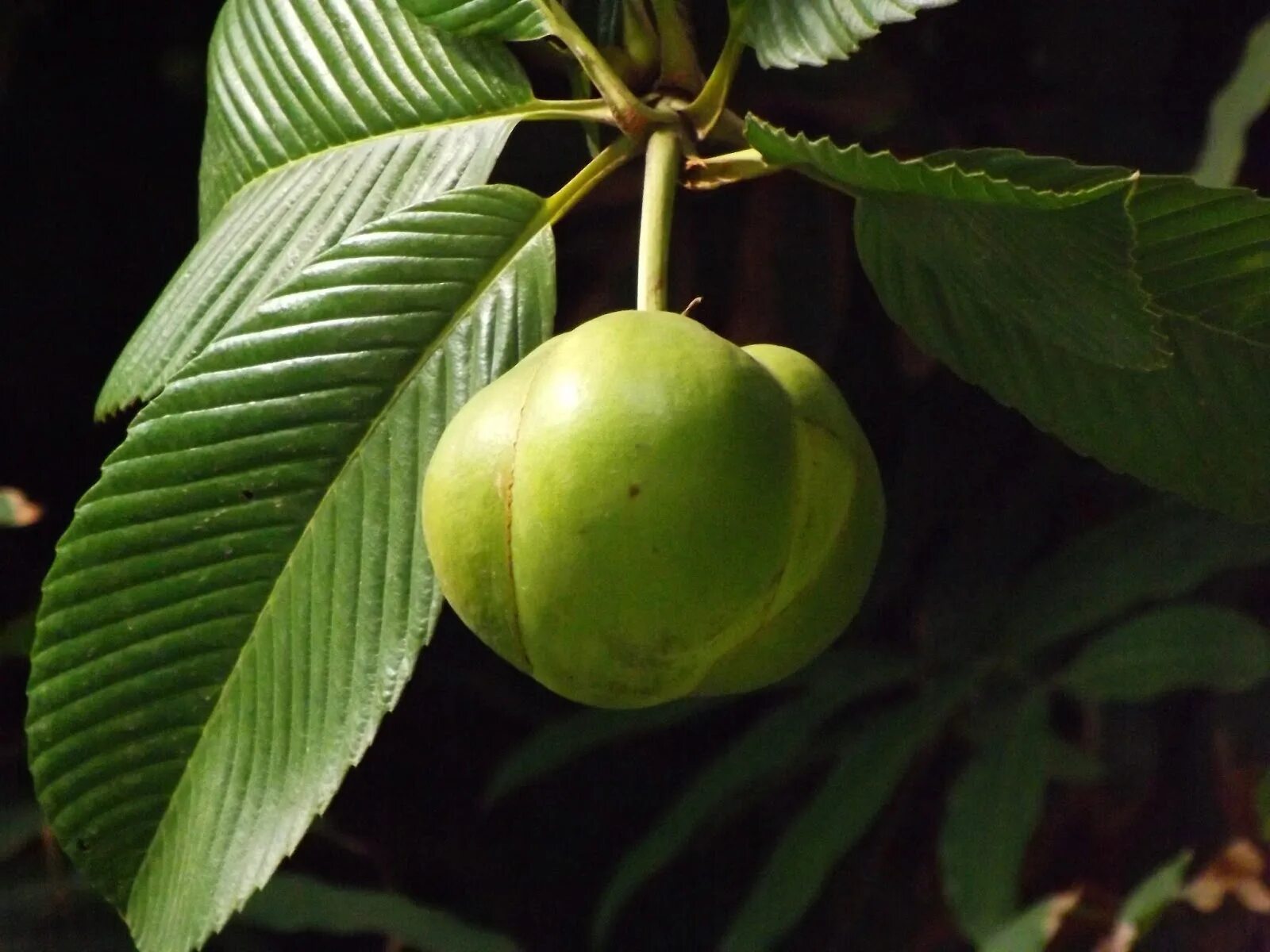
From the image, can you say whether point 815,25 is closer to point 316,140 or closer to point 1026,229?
point 1026,229

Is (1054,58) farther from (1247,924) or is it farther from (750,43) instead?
(1247,924)

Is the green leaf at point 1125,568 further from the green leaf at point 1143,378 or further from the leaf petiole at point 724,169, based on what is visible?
the leaf petiole at point 724,169

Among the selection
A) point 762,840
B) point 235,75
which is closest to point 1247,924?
point 762,840

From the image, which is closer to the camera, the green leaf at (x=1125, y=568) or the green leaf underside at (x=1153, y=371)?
the green leaf underside at (x=1153, y=371)

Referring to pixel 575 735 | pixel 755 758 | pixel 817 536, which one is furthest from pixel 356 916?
pixel 817 536

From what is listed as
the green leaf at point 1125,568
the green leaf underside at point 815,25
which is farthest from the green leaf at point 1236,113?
the green leaf underside at point 815,25

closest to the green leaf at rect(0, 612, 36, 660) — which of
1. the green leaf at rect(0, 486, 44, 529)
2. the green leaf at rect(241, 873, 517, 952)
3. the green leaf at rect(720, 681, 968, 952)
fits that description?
the green leaf at rect(0, 486, 44, 529)

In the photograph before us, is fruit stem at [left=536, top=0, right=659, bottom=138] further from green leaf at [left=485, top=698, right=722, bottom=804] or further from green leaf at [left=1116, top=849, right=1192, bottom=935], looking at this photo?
green leaf at [left=1116, top=849, right=1192, bottom=935]
